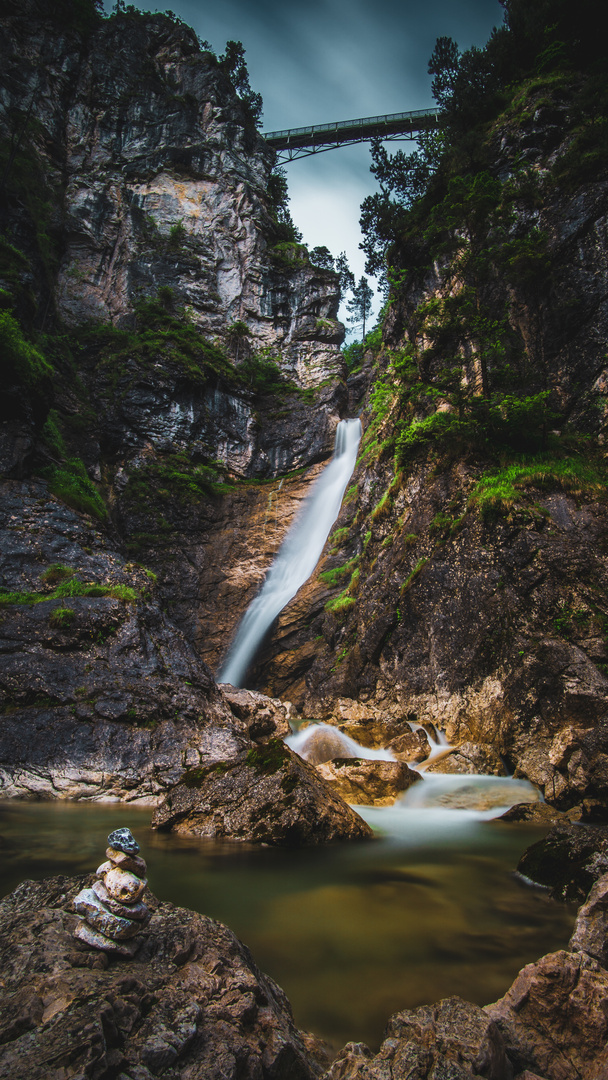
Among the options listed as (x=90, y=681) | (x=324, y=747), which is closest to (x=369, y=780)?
(x=324, y=747)

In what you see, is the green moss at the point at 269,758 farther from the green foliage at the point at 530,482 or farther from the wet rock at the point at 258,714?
the green foliage at the point at 530,482

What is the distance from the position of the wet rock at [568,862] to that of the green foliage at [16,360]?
1348 cm

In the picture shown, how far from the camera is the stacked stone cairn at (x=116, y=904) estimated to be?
209cm

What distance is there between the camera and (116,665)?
8383 mm

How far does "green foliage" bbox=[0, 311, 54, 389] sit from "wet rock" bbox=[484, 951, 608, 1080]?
1368cm

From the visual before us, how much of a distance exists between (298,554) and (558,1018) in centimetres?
2031

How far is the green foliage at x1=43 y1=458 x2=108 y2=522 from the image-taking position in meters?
11.8

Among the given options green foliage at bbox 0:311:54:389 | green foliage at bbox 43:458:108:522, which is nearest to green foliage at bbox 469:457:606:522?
green foliage at bbox 43:458:108:522

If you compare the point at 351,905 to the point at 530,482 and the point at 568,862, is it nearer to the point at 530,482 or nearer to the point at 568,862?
the point at 568,862

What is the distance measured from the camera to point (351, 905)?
3.86 m

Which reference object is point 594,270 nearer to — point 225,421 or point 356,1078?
point 356,1078

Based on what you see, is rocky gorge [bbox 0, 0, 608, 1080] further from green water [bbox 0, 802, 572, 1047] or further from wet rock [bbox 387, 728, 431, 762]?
green water [bbox 0, 802, 572, 1047]

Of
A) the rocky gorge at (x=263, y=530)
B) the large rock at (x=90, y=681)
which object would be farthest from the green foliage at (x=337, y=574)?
the large rock at (x=90, y=681)

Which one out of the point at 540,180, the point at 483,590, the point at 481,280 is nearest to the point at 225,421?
the point at 481,280
